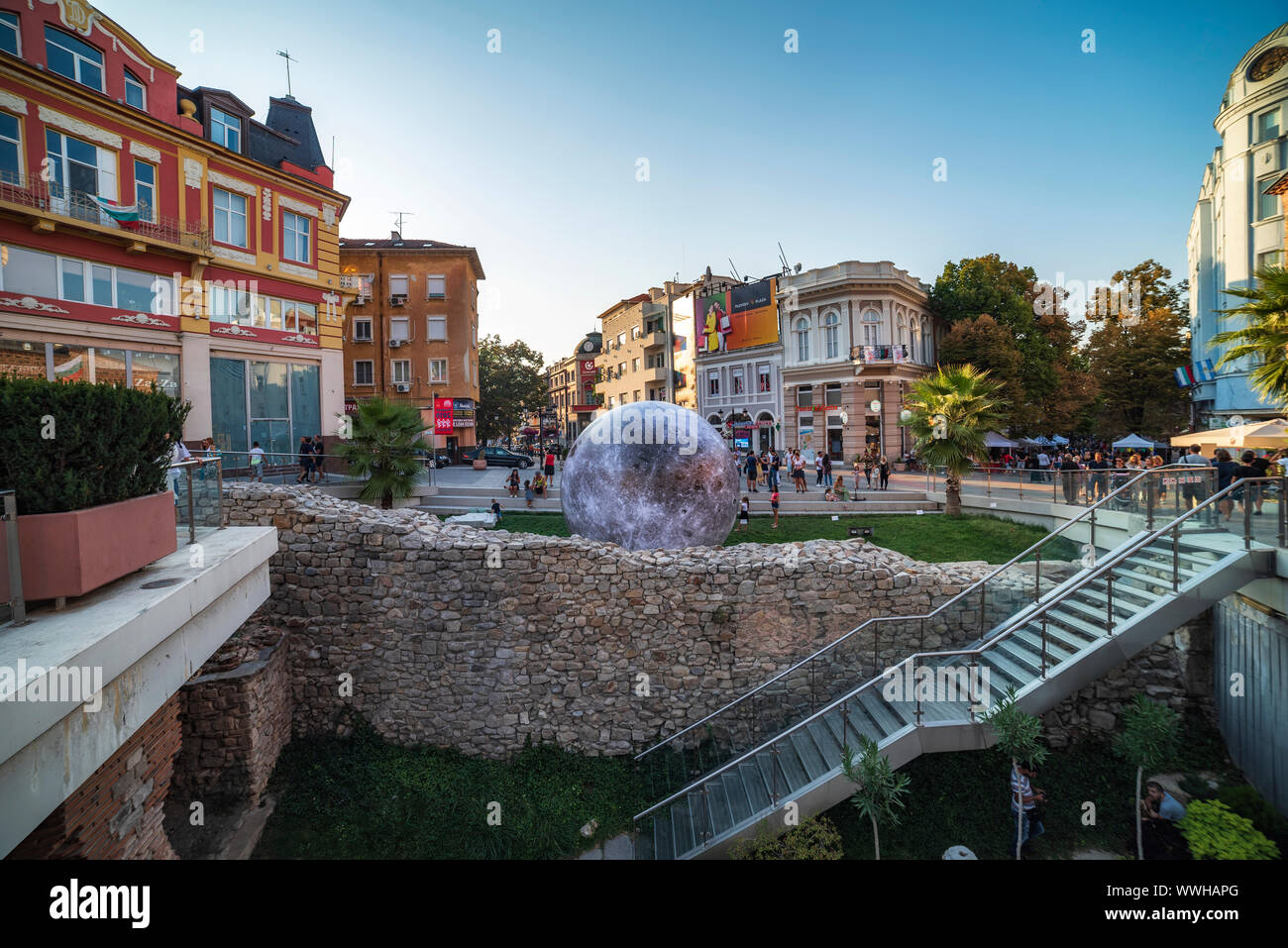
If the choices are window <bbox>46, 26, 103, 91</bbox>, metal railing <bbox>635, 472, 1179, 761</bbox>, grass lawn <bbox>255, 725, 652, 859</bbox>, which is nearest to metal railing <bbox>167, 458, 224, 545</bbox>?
grass lawn <bbox>255, 725, 652, 859</bbox>

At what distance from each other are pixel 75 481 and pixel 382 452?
10.9 metres

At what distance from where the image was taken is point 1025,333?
3512 centimetres

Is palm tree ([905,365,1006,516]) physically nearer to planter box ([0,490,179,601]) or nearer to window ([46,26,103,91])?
planter box ([0,490,179,601])

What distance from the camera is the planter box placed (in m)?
3.78

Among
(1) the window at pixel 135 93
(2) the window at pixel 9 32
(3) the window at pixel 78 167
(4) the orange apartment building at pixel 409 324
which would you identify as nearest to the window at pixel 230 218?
(1) the window at pixel 135 93

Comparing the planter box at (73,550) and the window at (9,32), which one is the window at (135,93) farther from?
the planter box at (73,550)

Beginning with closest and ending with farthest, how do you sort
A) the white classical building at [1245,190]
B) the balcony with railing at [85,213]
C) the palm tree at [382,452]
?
the balcony with railing at [85,213] → the palm tree at [382,452] → the white classical building at [1245,190]

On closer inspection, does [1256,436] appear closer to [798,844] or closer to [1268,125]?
[798,844]

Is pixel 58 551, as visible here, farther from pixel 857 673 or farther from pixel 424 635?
pixel 857 673

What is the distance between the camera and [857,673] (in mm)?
8688

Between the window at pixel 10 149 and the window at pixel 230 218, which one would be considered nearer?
the window at pixel 10 149

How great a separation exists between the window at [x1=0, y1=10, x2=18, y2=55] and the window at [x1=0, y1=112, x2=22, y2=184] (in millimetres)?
1631

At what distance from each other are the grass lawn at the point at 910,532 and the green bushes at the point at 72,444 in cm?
995

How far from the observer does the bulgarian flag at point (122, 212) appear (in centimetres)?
1562
